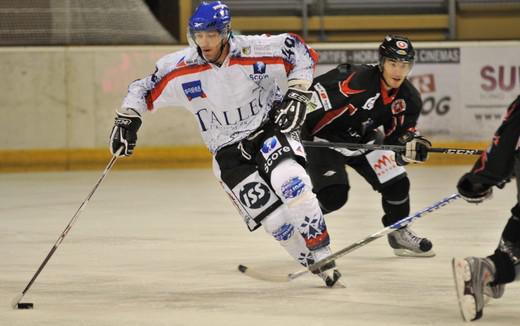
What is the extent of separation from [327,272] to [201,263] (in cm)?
95

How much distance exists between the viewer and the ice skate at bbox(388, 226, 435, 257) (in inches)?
229

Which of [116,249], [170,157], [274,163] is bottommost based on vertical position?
[170,157]

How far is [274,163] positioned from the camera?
4.89m

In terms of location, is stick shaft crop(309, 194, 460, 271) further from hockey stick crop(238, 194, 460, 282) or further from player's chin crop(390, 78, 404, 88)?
player's chin crop(390, 78, 404, 88)

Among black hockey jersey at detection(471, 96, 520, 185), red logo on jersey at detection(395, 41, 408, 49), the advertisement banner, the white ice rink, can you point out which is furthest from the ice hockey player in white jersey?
the advertisement banner

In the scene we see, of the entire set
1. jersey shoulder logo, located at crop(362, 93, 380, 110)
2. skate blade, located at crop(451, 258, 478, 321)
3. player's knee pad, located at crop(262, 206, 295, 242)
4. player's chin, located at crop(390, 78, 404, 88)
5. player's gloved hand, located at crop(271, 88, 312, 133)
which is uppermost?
player's gloved hand, located at crop(271, 88, 312, 133)

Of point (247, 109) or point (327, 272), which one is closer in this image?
point (327, 272)

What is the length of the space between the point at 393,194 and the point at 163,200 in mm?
2779

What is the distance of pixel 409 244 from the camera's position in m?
5.84

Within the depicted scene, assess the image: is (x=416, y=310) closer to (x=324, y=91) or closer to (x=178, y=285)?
(x=178, y=285)

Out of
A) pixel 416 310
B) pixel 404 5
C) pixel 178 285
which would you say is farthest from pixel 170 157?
pixel 416 310

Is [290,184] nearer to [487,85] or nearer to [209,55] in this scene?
[209,55]

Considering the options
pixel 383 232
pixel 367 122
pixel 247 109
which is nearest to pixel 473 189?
pixel 383 232

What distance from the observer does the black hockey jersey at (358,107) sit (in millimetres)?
5648
